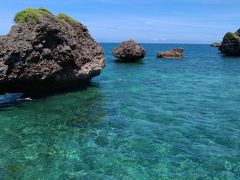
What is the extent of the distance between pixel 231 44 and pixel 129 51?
1503 inches

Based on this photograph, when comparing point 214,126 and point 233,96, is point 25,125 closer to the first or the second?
point 214,126

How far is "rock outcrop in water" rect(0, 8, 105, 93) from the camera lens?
28094 millimetres

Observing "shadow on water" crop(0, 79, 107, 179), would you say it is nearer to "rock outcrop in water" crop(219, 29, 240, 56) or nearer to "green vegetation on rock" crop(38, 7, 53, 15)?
"green vegetation on rock" crop(38, 7, 53, 15)

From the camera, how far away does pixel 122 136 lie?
21.0 m

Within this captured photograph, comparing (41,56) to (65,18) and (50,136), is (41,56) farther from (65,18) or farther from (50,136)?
(50,136)

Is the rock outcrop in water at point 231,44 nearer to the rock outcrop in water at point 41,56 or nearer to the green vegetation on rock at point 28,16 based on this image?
the rock outcrop in water at point 41,56

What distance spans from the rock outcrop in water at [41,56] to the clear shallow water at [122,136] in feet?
5.76

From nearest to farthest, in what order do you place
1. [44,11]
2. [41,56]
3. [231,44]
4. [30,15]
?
[41,56]
[30,15]
[44,11]
[231,44]

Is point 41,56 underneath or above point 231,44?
above

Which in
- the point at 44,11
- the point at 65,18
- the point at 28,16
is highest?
the point at 44,11

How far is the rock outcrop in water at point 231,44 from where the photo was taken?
9254 centimetres

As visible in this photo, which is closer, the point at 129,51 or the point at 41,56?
the point at 41,56

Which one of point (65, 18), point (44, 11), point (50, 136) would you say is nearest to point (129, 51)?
point (65, 18)

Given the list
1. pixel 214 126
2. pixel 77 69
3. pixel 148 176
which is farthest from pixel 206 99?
pixel 148 176
